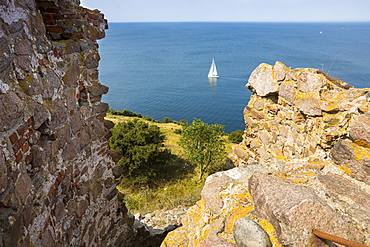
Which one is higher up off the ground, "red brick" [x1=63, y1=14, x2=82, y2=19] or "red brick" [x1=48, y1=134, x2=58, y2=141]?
"red brick" [x1=63, y1=14, x2=82, y2=19]

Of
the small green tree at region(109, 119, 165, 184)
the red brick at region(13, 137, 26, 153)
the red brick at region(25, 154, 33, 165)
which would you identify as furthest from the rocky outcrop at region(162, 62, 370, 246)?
the small green tree at region(109, 119, 165, 184)

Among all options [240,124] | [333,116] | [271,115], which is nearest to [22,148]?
[333,116]

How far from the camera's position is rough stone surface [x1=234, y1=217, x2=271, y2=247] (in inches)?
116

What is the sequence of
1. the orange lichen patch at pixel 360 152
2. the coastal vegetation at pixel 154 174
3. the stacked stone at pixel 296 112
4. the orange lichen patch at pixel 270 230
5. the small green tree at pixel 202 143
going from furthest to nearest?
the small green tree at pixel 202 143
the coastal vegetation at pixel 154 174
the stacked stone at pixel 296 112
the orange lichen patch at pixel 360 152
the orange lichen patch at pixel 270 230

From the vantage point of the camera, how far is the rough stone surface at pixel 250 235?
295cm

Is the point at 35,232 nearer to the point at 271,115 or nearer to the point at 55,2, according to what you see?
the point at 55,2

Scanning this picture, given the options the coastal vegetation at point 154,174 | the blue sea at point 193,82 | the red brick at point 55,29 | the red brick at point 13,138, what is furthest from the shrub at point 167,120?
the red brick at point 13,138

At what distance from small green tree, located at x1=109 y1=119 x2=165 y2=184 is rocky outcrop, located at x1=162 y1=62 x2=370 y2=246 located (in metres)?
7.51

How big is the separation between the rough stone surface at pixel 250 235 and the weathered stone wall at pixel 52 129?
7.81 feet

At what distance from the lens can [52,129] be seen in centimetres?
314

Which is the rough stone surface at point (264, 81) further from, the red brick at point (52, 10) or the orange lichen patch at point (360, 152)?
the red brick at point (52, 10)

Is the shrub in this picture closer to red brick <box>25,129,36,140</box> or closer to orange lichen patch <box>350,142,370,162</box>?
orange lichen patch <box>350,142,370,162</box>

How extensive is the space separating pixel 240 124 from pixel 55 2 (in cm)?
3468

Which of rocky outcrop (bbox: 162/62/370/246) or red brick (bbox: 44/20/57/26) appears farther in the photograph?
red brick (bbox: 44/20/57/26)
